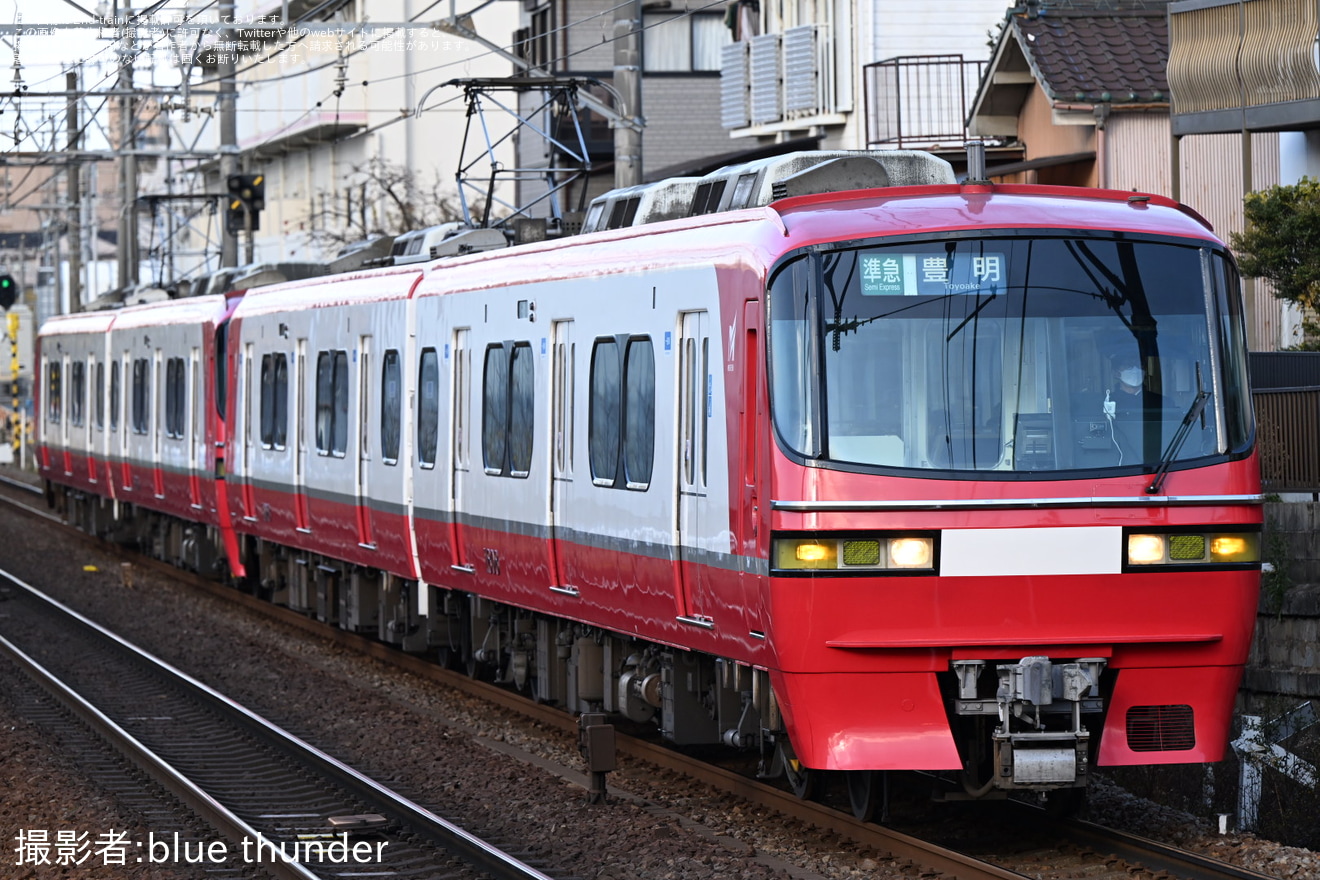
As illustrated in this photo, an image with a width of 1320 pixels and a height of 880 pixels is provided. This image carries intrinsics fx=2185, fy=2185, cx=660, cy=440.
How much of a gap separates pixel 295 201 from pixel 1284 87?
36.8 m

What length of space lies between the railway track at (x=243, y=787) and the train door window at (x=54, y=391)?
1458cm

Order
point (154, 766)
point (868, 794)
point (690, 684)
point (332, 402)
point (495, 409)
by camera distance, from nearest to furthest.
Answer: point (868, 794) → point (690, 684) → point (154, 766) → point (495, 409) → point (332, 402)

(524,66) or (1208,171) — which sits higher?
(524,66)

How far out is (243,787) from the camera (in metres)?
12.0

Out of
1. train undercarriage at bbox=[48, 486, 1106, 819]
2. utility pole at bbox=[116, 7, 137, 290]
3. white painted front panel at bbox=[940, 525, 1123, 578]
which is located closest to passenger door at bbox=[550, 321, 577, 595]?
train undercarriage at bbox=[48, 486, 1106, 819]

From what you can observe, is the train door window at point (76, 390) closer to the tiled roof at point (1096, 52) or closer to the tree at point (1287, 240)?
the tiled roof at point (1096, 52)

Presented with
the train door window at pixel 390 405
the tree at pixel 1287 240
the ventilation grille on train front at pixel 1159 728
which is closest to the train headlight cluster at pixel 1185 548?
the ventilation grille on train front at pixel 1159 728

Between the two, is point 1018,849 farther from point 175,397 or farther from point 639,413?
point 175,397

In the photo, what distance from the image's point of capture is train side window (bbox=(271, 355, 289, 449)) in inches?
755

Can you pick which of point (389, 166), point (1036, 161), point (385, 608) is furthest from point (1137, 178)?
point (389, 166)

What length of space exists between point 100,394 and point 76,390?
7.30ft

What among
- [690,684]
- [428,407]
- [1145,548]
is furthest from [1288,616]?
[428,407]

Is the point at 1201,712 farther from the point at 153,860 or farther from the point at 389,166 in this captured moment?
the point at 389,166

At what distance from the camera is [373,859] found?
9.77 meters
